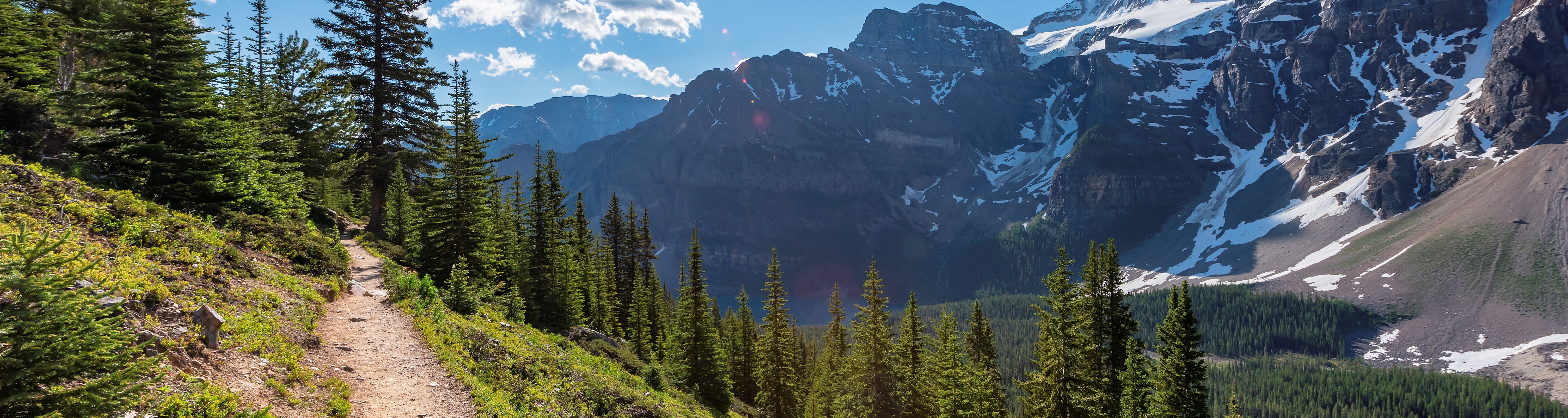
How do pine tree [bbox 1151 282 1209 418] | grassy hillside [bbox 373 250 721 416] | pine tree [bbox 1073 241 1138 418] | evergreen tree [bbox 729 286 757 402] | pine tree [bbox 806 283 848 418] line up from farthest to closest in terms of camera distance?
evergreen tree [bbox 729 286 757 402]
pine tree [bbox 806 283 848 418]
pine tree [bbox 1073 241 1138 418]
pine tree [bbox 1151 282 1209 418]
grassy hillside [bbox 373 250 721 416]

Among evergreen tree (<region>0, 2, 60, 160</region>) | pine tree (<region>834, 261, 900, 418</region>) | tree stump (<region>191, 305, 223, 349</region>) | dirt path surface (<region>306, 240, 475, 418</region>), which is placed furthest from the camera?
pine tree (<region>834, 261, 900, 418</region>)

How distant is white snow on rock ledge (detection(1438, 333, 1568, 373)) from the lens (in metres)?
130

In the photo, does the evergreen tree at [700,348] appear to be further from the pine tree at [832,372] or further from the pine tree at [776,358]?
the pine tree at [832,372]

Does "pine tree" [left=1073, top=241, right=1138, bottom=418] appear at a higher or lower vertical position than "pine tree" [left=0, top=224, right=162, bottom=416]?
lower

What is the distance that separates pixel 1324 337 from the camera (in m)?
155

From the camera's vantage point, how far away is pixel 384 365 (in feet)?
43.0

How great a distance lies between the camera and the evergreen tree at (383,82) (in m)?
30.6

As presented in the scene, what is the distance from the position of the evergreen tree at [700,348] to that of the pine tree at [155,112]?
27046mm

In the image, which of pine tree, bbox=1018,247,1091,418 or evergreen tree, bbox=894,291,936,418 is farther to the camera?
evergreen tree, bbox=894,291,936,418

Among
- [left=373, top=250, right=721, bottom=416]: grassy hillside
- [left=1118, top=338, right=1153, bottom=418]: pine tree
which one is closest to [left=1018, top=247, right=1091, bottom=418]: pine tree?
[left=1118, top=338, right=1153, bottom=418]: pine tree

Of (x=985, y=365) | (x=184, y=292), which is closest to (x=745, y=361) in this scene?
(x=985, y=365)

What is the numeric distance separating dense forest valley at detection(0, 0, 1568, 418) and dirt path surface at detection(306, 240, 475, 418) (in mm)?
161

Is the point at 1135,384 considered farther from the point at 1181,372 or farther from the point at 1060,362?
the point at 1060,362

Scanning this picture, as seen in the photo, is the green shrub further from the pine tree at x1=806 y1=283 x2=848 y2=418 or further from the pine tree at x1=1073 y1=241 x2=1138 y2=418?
the pine tree at x1=1073 y1=241 x2=1138 y2=418
